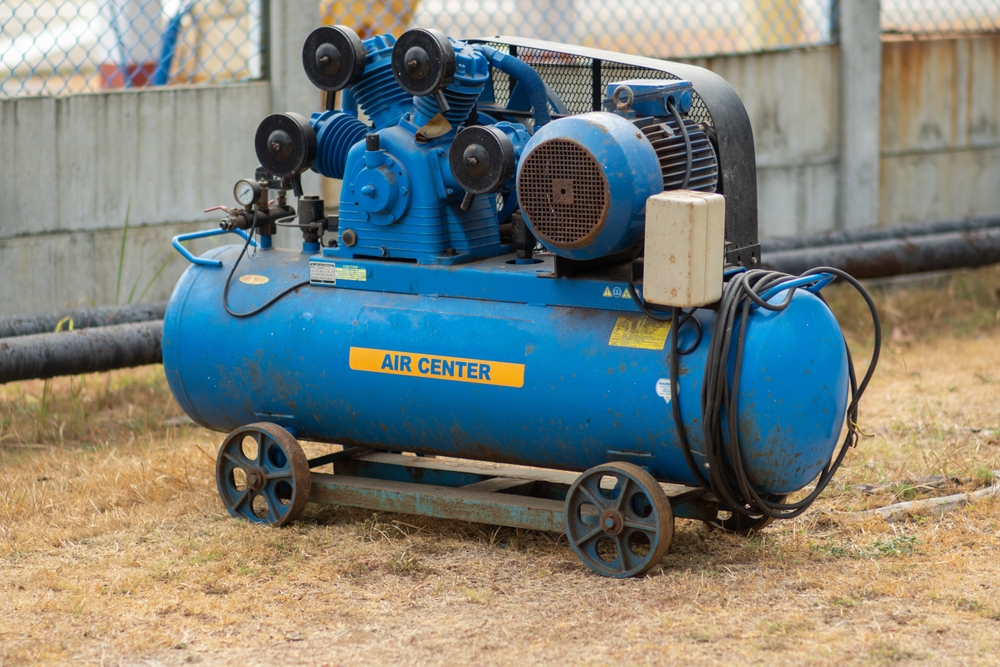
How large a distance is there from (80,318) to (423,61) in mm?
2387

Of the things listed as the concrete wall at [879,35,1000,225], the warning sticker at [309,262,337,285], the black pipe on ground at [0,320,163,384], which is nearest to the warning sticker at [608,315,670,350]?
the warning sticker at [309,262,337,285]

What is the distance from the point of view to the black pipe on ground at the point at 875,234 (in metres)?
7.02

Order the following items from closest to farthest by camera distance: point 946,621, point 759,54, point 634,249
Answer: point 946,621 < point 634,249 < point 759,54

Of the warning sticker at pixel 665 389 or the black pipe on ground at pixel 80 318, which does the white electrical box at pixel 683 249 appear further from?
the black pipe on ground at pixel 80 318

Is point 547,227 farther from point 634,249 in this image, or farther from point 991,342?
point 991,342

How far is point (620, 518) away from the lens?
3699 mm

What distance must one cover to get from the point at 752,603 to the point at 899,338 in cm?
389

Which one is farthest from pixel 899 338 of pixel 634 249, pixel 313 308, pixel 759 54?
pixel 313 308

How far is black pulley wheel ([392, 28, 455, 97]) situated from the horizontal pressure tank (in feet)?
2.23

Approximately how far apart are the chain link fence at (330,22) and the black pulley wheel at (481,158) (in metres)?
2.89

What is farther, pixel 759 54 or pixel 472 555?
pixel 759 54

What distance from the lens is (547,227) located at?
3701mm

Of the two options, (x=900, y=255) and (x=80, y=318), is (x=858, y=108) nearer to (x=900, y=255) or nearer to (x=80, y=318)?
(x=900, y=255)

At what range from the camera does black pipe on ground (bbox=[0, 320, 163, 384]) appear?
507cm
